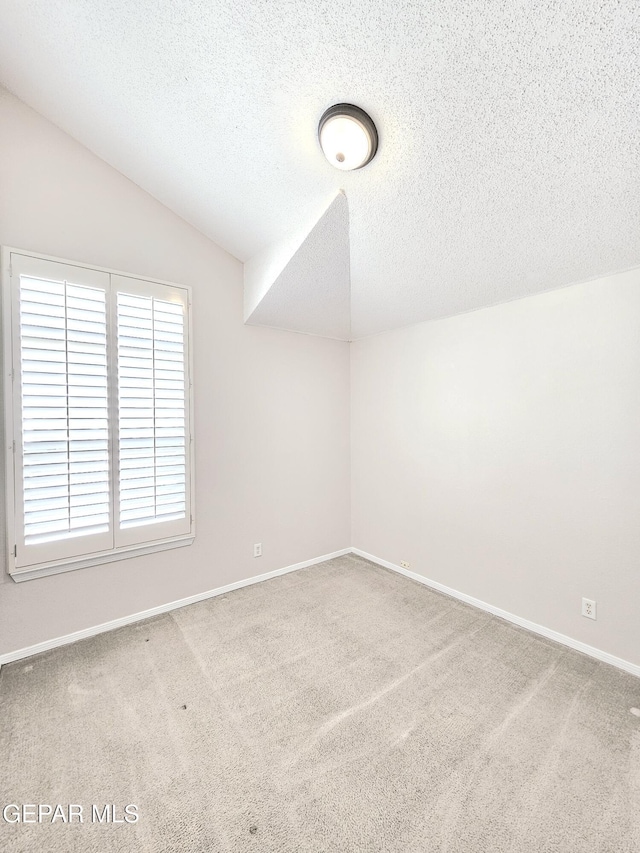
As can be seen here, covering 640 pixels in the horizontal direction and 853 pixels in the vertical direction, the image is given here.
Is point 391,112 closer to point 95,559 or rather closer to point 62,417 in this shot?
point 62,417

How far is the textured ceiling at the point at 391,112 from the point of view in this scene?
128cm

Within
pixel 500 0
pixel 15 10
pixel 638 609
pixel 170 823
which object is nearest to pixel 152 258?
pixel 15 10

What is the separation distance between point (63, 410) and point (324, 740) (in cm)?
220

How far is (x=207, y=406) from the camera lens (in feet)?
9.32

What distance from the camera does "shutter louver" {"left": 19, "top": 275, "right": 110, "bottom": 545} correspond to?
2.10m

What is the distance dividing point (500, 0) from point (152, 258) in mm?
2250

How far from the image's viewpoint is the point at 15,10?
164 cm

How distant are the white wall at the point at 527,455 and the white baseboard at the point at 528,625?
0.13 feet

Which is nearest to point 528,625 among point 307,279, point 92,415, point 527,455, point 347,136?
point 527,455

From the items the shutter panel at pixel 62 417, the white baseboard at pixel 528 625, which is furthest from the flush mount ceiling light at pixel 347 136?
the white baseboard at pixel 528 625

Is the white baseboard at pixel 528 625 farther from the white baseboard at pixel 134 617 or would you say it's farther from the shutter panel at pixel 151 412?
the shutter panel at pixel 151 412

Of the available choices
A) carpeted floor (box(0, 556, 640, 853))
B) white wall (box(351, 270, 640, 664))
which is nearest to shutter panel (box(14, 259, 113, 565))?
carpeted floor (box(0, 556, 640, 853))

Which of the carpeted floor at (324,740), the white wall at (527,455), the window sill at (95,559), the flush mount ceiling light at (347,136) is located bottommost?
the carpeted floor at (324,740)

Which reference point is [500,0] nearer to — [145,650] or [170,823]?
[170,823]
